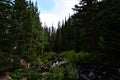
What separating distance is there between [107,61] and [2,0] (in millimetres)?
14520

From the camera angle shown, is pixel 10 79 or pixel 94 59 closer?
pixel 94 59

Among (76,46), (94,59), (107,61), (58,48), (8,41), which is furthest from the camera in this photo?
(58,48)

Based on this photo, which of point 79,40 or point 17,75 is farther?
point 79,40

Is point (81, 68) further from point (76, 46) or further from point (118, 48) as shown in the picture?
point (76, 46)

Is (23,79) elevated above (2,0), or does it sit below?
below

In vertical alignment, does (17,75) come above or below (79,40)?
below

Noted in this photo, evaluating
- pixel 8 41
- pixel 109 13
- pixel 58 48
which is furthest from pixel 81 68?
pixel 58 48

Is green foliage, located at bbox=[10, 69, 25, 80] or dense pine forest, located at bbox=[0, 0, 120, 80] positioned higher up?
dense pine forest, located at bbox=[0, 0, 120, 80]

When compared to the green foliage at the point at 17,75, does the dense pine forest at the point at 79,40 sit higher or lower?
higher

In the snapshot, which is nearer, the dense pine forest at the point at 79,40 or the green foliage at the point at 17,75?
the dense pine forest at the point at 79,40

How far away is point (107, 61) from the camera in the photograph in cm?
Result: 2217

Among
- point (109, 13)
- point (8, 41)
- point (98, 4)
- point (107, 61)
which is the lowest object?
point (107, 61)

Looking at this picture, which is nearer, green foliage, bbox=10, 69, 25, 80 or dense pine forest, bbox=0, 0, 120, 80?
dense pine forest, bbox=0, 0, 120, 80

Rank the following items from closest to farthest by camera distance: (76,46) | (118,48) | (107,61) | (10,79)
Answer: (118,48), (107,61), (10,79), (76,46)
